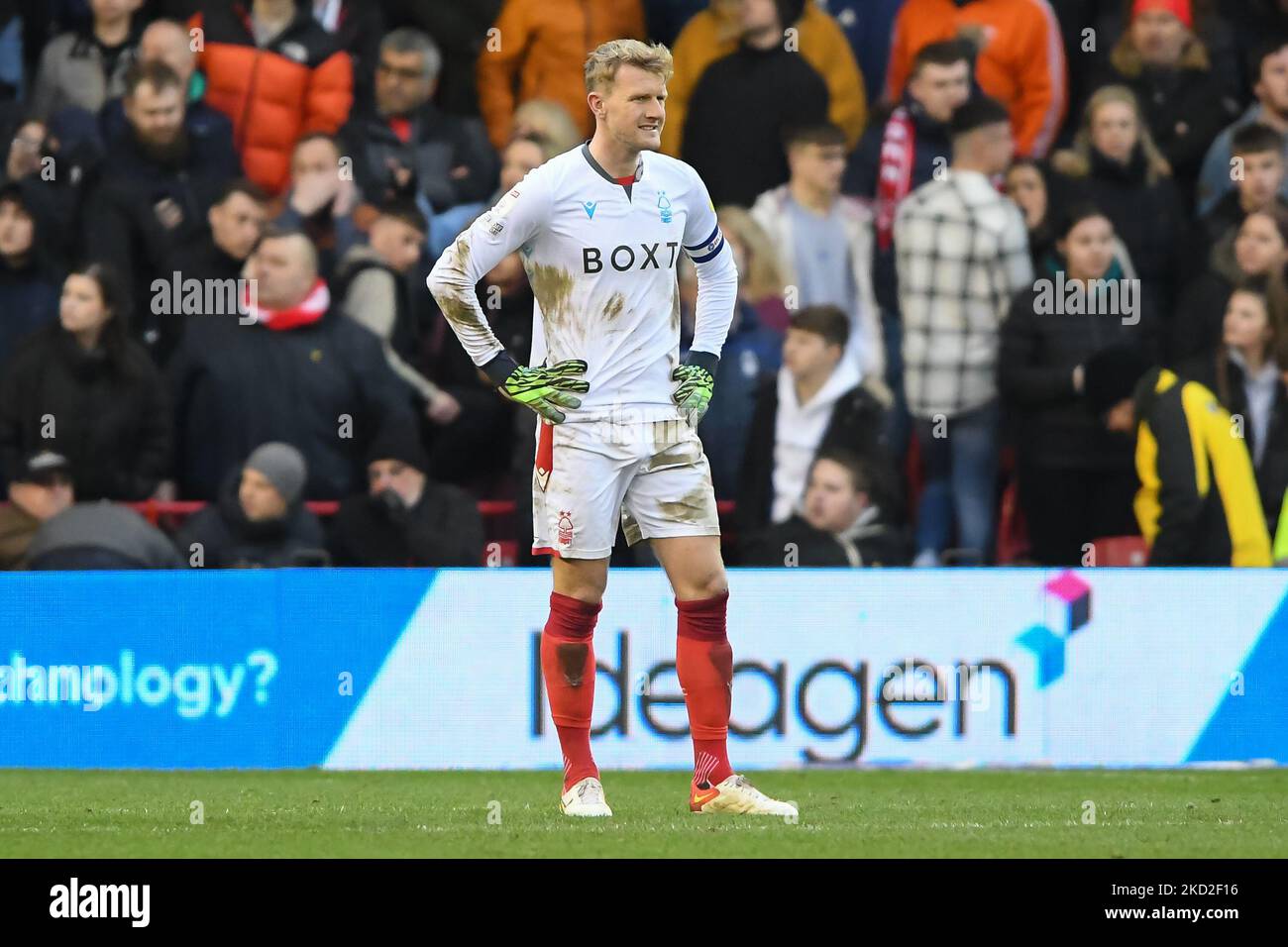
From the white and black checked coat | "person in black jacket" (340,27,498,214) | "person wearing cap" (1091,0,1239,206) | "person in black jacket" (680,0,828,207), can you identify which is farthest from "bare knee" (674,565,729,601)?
"person wearing cap" (1091,0,1239,206)

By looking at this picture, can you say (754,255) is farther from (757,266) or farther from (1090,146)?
(1090,146)

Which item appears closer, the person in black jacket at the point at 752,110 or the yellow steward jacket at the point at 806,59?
the person in black jacket at the point at 752,110

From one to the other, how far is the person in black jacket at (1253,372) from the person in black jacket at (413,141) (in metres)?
3.74

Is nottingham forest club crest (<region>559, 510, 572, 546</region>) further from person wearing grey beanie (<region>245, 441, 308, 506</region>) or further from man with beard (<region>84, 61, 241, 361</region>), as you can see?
man with beard (<region>84, 61, 241, 361</region>)

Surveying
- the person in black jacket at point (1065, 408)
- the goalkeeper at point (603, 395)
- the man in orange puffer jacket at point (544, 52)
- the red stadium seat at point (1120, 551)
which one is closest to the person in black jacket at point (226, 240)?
the man in orange puffer jacket at point (544, 52)

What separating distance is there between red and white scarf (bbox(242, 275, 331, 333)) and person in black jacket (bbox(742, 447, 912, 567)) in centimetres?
243

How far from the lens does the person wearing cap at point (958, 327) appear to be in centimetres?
1156

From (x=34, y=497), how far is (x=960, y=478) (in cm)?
461

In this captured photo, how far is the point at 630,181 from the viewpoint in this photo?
23.3 feet

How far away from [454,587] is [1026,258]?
3.42 meters

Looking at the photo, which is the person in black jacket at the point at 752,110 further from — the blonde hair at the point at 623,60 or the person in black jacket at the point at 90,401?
the blonde hair at the point at 623,60

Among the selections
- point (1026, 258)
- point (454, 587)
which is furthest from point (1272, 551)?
point (454, 587)

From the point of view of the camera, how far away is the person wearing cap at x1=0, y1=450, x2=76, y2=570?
1126cm

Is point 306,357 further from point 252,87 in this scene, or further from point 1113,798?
point 1113,798
